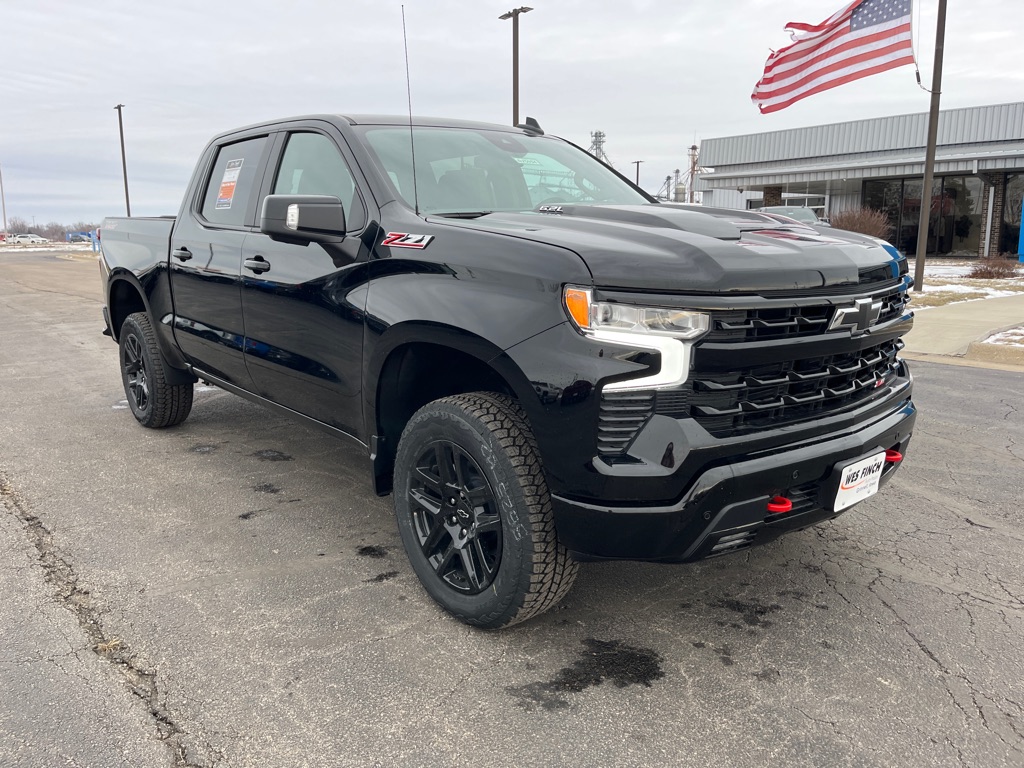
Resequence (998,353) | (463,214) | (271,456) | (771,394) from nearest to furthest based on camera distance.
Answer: (771,394) → (463,214) → (271,456) → (998,353)

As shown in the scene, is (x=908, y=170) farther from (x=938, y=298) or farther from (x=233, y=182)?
(x=233, y=182)

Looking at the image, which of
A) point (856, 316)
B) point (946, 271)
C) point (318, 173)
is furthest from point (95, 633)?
point (946, 271)

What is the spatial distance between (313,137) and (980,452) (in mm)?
4182

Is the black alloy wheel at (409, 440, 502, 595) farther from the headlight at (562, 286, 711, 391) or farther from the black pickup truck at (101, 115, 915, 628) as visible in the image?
the headlight at (562, 286, 711, 391)

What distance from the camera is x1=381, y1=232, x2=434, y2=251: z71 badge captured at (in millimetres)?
2881

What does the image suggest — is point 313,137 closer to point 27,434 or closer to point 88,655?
point 88,655

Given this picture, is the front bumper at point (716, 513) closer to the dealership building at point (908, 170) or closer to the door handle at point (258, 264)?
the door handle at point (258, 264)

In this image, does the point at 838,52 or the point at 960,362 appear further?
the point at 838,52

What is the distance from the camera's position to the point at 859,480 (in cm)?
270

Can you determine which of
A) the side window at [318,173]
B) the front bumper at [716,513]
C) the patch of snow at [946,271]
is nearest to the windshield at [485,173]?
the side window at [318,173]

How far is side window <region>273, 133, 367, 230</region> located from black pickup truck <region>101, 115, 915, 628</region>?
19 millimetres

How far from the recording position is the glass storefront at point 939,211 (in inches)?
1096

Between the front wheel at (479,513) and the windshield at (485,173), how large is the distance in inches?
38.1

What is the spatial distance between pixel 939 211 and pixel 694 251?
30.2 m
